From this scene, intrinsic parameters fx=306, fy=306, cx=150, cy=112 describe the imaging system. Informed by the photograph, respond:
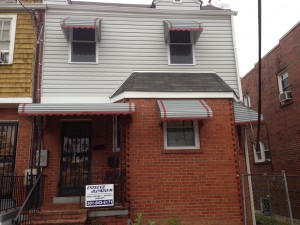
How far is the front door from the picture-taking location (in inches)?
352

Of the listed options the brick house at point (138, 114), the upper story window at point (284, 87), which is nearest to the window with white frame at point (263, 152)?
the upper story window at point (284, 87)

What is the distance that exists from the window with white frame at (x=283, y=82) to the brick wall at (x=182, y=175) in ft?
22.4

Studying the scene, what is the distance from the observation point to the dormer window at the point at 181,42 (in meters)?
9.86

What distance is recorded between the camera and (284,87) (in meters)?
14.0

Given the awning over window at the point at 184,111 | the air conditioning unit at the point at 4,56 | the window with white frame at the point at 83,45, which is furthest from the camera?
the window with white frame at the point at 83,45

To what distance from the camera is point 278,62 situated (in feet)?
46.4

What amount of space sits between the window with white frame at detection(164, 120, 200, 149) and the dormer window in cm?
244

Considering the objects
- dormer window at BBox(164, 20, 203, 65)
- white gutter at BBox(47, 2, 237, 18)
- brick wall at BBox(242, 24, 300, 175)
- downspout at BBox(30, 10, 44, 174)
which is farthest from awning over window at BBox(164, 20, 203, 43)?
brick wall at BBox(242, 24, 300, 175)

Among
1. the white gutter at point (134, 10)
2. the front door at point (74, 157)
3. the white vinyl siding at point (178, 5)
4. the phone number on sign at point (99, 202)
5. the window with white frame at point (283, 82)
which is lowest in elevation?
the phone number on sign at point (99, 202)

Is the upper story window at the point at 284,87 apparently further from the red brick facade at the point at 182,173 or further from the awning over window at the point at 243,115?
the red brick facade at the point at 182,173

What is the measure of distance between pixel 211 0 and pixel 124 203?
28.7 ft

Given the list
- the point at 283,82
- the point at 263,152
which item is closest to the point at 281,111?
the point at 283,82

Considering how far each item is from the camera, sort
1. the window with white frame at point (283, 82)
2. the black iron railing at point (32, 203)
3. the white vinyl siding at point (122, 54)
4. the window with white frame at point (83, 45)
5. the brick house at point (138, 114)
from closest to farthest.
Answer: the black iron railing at point (32, 203)
the brick house at point (138, 114)
the white vinyl siding at point (122, 54)
the window with white frame at point (83, 45)
the window with white frame at point (283, 82)

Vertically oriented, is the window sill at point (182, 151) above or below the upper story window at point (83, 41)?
below
